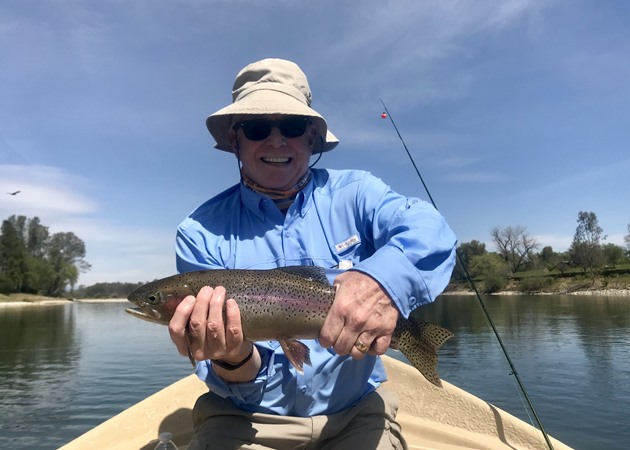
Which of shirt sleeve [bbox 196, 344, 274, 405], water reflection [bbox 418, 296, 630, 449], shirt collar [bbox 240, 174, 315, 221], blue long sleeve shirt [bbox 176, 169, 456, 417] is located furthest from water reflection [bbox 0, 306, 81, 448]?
water reflection [bbox 418, 296, 630, 449]

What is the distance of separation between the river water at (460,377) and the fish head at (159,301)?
11154 millimetres

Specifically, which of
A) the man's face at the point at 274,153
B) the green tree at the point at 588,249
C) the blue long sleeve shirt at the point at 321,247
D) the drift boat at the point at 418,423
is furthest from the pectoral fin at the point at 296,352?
the green tree at the point at 588,249

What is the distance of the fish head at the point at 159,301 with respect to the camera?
327 centimetres

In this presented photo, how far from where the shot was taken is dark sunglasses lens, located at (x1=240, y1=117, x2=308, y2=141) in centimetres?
385

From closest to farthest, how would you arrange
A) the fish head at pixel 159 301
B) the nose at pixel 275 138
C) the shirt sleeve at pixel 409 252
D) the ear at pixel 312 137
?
the shirt sleeve at pixel 409 252 → the fish head at pixel 159 301 → the nose at pixel 275 138 → the ear at pixel 312 137

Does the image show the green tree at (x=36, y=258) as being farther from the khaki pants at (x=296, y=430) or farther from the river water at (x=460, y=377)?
the khaki pants at (x=296, y=430)

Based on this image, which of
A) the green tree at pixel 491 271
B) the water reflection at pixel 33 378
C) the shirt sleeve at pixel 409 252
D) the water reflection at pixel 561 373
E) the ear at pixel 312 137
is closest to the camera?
the shirt sleeve at pixel 409 252

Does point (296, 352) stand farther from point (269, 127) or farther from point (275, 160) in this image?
point (269, 127)

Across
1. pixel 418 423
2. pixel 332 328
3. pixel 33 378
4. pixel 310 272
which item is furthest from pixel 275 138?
pixel 33 378

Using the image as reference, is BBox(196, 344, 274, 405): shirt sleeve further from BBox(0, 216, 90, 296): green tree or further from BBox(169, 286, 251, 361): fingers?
BBox(0, 216, 90, 296): green tree

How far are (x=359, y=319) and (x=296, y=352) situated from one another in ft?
2.22

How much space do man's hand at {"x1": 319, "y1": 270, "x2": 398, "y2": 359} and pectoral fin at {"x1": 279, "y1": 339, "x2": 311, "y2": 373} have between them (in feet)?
1.31

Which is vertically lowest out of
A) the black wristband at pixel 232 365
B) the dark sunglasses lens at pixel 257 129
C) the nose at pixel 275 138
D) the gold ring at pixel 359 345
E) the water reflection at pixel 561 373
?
the water reflection at pixel 561 373

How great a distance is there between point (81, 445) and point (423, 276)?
4758 millimetres
